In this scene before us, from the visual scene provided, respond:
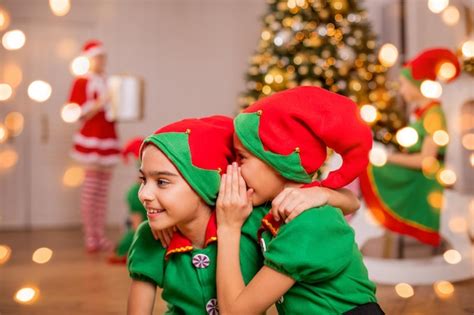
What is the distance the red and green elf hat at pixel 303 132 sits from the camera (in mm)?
1132

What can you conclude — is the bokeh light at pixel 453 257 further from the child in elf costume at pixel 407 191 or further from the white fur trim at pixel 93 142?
the white fur trim at pixel 93 142

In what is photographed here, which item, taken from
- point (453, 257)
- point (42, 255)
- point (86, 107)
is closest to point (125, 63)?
point (86, 107)

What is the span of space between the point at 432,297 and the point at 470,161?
1.98 metres

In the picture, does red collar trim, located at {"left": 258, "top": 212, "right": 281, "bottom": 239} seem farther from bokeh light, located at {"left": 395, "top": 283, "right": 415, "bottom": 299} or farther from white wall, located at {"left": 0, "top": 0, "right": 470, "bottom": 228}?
white wall, located at {"left": 0, "top": 0, "right": 470, "bottom": 228}

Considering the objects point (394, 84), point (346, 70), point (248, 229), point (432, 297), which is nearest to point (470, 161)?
point (394, 84)

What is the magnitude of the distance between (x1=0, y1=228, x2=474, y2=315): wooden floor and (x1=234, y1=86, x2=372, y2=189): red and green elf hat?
1043mm

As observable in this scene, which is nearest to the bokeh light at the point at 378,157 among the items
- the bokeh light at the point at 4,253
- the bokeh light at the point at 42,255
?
the bokeh light at the point at 42,255

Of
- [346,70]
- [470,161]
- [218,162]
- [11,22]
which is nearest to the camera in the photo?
[218,162]

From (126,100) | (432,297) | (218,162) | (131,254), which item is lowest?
(432,297)

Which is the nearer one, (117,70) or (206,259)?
(206,259)

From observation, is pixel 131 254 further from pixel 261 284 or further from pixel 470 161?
pixel 470 161

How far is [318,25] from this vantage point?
371cm

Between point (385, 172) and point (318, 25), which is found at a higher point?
point (318, 25)

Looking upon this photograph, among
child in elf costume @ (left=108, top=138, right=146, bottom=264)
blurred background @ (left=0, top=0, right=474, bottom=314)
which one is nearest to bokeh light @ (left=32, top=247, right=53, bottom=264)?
blurred background @ (left=0, top=0, right=474, bottom=314)
